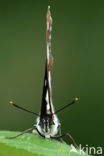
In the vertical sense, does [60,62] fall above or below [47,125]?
above

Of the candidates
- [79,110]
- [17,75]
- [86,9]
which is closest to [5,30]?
[17,75]

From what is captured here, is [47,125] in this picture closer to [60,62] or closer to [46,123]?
[46,123]

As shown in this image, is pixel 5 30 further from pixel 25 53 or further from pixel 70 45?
pixel 70 45

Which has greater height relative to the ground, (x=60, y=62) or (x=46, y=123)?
(x=60, y=62)

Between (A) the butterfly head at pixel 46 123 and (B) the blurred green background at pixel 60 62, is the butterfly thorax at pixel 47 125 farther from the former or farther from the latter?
(B) the blurred green background at pixel 60 62

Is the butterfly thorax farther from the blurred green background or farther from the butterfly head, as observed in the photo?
the blurred green background

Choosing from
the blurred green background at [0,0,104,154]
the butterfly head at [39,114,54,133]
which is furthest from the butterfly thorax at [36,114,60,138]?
the blurred green background at [0,0,104,154]

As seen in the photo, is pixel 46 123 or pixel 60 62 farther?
pixel 60 62

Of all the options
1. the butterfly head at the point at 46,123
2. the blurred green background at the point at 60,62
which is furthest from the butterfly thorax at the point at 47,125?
the blurred green background at the point at 60,62

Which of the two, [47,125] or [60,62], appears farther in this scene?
[60,62]

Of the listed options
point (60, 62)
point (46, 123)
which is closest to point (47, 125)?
point (46, 123)
